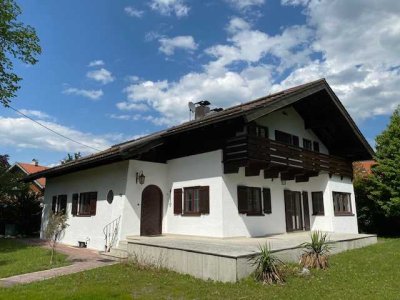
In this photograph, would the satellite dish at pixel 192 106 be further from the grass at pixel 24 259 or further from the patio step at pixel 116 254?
the grass at pixel 24 259

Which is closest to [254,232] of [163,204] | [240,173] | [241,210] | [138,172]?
[241,210]

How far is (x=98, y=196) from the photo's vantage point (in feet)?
50.5

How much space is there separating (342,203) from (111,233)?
12844 mm

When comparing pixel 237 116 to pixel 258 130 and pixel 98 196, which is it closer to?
pixel 258 130

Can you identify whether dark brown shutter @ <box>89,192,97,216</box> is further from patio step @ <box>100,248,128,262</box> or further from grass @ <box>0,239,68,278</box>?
patio step @ <box>100,248,128,262</box>

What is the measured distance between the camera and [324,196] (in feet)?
60.2

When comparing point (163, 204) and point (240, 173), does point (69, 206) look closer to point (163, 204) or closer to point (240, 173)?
point (163, 204)

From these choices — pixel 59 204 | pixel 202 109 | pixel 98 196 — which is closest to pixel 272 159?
pixel 98 196

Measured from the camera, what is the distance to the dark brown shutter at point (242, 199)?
45.8ft

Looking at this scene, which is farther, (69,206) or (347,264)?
(69,206)

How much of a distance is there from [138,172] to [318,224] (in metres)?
9.90

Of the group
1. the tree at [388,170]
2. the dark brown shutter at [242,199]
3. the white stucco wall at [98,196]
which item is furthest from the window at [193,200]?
the tree at [388,170]

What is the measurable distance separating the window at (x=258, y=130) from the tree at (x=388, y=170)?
9.36m

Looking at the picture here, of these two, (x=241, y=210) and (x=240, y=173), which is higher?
(x=240, y=173)
